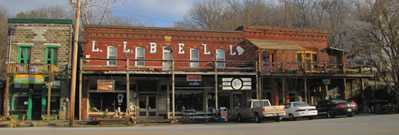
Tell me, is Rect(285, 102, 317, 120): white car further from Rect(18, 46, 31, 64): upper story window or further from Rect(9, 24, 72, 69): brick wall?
Rect(18, 46, 31, 64): upper story window

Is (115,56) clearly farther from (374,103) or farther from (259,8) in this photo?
(259,8)

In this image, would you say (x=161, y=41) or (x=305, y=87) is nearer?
(x=161, y=41)

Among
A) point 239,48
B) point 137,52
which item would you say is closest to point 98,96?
point 137,52

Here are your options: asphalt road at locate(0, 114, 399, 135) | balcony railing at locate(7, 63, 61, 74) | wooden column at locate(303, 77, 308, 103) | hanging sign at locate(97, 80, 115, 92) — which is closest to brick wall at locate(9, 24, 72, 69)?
balcony railing at locate(7, 63, 61, 74)

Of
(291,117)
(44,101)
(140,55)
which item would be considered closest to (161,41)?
(140,55)

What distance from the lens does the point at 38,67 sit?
2967 centimetres

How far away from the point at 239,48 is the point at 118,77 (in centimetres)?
970

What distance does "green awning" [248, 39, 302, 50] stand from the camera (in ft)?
101

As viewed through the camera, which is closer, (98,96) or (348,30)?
(98,96)

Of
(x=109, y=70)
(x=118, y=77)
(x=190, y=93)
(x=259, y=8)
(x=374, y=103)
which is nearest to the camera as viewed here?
(x=109, y=70)

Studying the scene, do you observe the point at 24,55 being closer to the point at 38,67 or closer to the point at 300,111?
the point at 38,67

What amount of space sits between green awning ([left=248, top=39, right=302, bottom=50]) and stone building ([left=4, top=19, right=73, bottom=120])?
1353 centimetres

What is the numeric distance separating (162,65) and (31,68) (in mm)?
8966

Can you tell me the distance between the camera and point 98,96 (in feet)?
101
